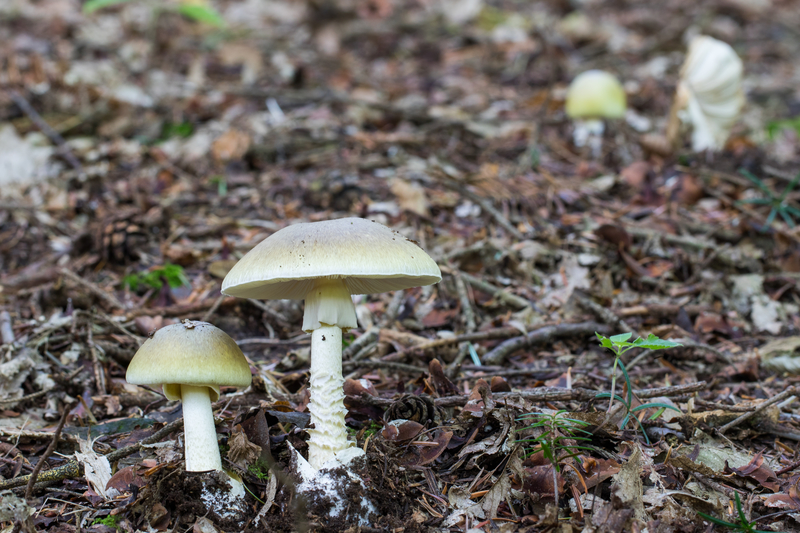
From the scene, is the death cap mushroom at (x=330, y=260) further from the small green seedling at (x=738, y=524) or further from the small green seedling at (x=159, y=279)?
the small green seedling at (x=159, y=279)

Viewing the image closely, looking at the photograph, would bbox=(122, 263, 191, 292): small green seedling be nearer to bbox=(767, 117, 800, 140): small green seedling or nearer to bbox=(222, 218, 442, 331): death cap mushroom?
bbox=(222, 218, 442, 331): death cap mushroom

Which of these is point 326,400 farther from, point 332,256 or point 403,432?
point 332,256

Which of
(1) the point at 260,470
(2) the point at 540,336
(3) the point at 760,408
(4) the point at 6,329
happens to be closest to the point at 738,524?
(3) the point at 760,408

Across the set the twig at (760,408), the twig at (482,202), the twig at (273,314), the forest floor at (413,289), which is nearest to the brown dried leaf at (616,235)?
the forest floor at (413,289)

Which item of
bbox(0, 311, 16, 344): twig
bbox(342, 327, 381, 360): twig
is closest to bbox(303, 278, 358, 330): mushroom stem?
bbox(342, 327, 381, 360): twig

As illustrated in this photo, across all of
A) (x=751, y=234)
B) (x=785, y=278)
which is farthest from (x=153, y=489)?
(x=751, y=234)
